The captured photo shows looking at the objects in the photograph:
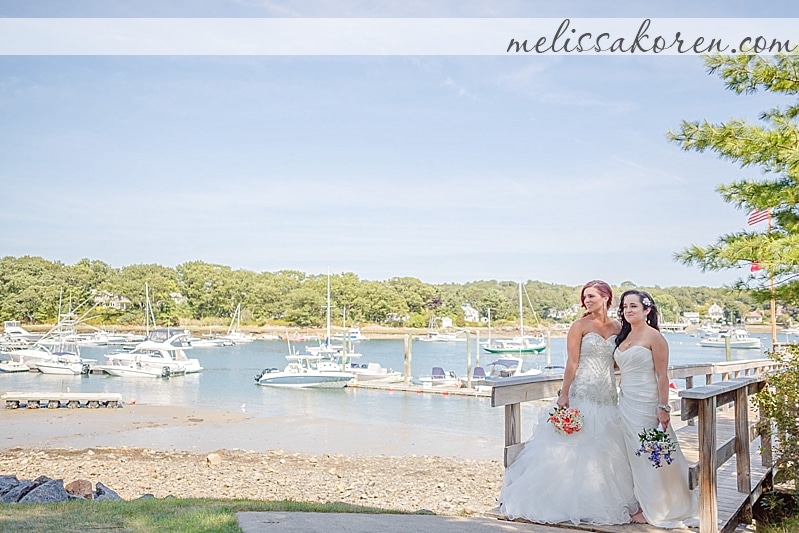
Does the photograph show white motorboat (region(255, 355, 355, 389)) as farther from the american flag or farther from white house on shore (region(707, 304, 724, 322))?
white house on shore (region(707, 304, 724, 322))

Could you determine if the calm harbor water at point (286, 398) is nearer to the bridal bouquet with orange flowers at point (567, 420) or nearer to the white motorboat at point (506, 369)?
the white motorboat at point (506, 369)

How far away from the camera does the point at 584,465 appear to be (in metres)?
3.43

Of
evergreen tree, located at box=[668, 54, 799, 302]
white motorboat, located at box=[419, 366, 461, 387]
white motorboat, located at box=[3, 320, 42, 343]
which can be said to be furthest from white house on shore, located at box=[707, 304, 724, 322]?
white motorboat, located at box=[3, 320, 42, 343]

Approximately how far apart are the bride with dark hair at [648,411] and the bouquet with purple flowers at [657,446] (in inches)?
1.5

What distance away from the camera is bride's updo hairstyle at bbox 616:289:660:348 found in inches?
137

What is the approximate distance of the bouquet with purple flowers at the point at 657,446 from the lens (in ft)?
10.6

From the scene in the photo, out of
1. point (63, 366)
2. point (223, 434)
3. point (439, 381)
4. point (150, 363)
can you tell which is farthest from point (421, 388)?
point (63, 366)

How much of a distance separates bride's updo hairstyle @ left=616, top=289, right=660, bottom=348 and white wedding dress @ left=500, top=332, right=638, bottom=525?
0.19 ft

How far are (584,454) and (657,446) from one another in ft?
1.21

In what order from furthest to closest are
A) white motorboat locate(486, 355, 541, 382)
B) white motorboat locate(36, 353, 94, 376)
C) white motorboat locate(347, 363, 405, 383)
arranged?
white motorboat locate(36, 353, 94, 376) < white motorboat locate(347, 363, 405, 383) < white motorboat locate(486, 355, 541, 382)

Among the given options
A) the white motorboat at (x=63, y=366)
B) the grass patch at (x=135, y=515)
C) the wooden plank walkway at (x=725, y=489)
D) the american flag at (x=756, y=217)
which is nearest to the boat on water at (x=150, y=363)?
the white motorboat at (x=63, y=366)

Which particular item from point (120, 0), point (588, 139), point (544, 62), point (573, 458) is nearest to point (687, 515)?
point (573, 458)

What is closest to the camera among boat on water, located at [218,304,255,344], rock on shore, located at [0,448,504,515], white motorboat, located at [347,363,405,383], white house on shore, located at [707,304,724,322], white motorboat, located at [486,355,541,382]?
rock on shore, located at [0,448,504,515]

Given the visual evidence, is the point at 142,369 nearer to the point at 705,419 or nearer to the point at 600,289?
the point at 600,289
